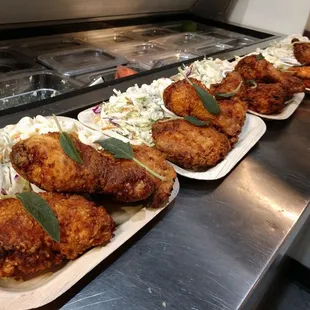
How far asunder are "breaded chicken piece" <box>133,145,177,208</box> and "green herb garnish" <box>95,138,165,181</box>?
4 centimetres

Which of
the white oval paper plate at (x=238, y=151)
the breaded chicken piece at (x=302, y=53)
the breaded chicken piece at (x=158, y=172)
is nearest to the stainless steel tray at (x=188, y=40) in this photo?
the breaded chicken piece at (x=302, y=53)

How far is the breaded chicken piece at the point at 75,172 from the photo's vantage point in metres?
1.35

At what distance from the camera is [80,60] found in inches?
133

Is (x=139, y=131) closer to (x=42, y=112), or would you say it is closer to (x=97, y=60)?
(x=42, y=112)

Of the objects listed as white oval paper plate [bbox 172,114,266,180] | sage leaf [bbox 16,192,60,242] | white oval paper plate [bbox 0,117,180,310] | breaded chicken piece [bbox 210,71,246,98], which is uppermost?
breaded chicken piece [bbox 210,71,246,98]

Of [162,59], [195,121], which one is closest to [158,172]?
[195,121]

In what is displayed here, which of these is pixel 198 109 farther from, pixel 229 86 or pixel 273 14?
pixel 273 14

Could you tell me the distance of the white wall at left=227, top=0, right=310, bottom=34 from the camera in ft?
17.9

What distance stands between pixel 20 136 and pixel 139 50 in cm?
248

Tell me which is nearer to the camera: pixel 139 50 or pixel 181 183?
pixel 181 183

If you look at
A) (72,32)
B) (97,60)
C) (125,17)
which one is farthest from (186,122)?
(125,17)

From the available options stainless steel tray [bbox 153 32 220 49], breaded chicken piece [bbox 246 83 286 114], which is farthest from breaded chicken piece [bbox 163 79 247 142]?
stainless steel tray [bbox 153 32 220 49]

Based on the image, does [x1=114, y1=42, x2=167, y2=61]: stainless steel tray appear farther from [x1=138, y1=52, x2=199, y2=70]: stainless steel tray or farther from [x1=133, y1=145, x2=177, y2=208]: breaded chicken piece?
[x1=133, y1=145, x2=177, y2=208]: breaded chicken piece

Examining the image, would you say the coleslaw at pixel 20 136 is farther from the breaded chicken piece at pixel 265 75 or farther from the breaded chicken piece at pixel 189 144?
the breaded chicken piece at pixel 265 75
